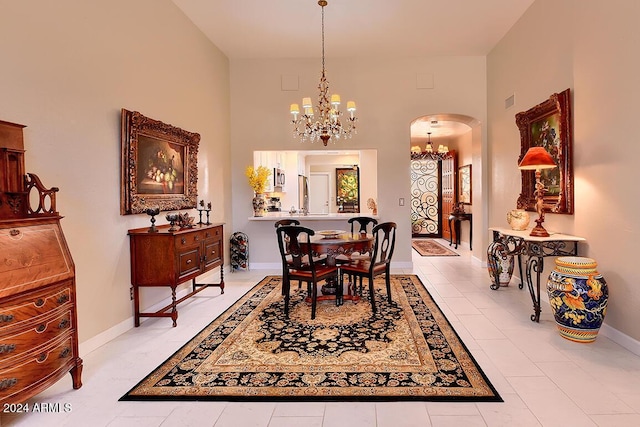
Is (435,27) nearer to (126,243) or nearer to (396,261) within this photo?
Result: (396,261)

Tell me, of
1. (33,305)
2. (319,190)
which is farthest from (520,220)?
(319,190)

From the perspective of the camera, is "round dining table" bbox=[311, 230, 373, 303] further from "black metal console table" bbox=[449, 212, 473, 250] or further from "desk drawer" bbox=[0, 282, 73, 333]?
"black metal console table" bbox=[449, 212, 473, 250]

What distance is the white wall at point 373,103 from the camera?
623 centimetres

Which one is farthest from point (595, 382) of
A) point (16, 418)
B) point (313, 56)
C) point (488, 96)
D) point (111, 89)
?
point (313, 56)

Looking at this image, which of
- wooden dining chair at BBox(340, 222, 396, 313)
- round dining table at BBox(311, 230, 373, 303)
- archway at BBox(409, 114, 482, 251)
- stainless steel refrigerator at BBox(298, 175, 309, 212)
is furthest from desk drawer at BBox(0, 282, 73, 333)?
archway at BBox(409, 114, 482, 251)

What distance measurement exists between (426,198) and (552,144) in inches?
292

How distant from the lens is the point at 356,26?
5059 mm

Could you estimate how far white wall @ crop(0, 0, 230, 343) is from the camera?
97.9 inches

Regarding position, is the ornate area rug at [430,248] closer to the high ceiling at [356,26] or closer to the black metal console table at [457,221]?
the black metal console table at [457,221]

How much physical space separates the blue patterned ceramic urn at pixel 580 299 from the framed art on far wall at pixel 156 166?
13.1 ft

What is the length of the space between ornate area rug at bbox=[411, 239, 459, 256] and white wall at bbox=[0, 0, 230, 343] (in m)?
5.84

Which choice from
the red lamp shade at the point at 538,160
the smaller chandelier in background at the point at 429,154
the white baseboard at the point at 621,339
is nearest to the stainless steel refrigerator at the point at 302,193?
the smaller chandelier in background at the point at 429,154

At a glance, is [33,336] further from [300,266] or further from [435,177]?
[435,177]

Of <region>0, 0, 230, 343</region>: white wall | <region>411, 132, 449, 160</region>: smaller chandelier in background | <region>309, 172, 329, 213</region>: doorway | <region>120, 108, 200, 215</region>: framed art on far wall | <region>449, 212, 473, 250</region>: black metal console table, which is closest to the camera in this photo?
<region>0, 0, 230, 343</region>: white wall
